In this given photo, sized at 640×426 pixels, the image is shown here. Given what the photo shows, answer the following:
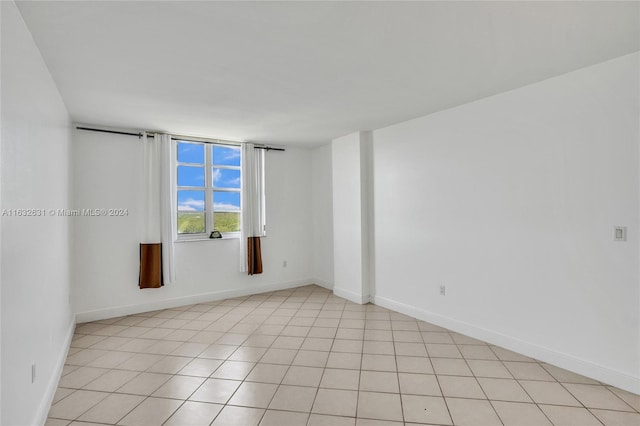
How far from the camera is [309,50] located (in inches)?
87.4

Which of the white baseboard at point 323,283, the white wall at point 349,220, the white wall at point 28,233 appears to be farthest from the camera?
the white baseboard at point 323,283

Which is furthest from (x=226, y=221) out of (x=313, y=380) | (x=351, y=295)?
(x=313, y=380)

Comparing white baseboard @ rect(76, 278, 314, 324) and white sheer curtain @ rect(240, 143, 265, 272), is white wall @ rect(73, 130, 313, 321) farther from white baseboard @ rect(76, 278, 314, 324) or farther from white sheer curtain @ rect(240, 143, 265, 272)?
white sheer curtain @ rect(240, 143, 265, 272)

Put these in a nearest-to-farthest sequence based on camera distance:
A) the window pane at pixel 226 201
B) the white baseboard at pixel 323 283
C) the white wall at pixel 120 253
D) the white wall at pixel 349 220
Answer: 1. the white wall at pixel 120 253
2. the white wall at pixel 349 220
3. the window pane at pixel 226 201
4. the white baseboard at pixel 323 283

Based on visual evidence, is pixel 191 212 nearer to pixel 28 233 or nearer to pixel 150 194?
pixel 150 194

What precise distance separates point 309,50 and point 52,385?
10.0ft

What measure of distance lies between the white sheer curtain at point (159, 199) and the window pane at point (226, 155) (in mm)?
749

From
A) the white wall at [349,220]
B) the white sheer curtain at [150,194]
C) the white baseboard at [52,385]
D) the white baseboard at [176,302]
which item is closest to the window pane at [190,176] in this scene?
the white sheer curtain at [150,194]

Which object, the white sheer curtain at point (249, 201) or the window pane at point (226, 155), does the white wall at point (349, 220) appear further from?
the window pane at point (226, 155)

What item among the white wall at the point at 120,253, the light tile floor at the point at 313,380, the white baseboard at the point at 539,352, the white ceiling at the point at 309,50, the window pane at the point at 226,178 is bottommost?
the light tile floor at the point at 313,380

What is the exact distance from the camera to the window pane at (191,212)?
15.8 feet

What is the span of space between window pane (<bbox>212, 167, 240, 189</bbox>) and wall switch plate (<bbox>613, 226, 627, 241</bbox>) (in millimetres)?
4601

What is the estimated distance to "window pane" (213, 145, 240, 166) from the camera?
513 cm

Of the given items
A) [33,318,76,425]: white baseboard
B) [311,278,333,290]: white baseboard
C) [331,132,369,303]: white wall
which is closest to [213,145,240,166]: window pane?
[331,132,369,303]: white wall
